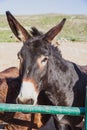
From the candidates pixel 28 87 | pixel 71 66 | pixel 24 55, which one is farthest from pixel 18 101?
pixel 71 66

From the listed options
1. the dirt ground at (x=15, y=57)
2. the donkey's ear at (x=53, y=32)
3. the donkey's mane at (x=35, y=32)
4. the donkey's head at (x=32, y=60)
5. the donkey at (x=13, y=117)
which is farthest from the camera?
the dirt ground at (x=15, y=57)

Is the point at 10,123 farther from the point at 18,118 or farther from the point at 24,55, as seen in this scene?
the point at 24,55

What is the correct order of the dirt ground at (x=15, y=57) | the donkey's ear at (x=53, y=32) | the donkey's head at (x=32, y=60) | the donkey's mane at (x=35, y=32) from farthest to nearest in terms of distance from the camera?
the dirt ground at (x=15, y=57) → the donkey's mane at (x=35, y=32) → the donkey's ear at (x=53, y=32) → the donkey's head at (x=32, y=60)

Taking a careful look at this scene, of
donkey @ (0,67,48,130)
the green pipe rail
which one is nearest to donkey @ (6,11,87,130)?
donkey @ (0,67,48,130)

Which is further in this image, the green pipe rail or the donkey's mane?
the donkey's mane

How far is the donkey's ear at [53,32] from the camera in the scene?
205 inches

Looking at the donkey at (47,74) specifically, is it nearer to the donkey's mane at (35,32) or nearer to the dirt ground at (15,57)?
the donkey's mane at (35,32)

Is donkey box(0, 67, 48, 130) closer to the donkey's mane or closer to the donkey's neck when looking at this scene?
the donkey's neck

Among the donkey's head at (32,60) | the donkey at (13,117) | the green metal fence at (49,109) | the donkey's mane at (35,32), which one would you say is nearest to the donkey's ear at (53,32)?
the donkey's head at (32,60)

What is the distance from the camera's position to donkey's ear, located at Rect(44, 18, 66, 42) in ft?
17.1

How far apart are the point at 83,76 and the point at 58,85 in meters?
0.62

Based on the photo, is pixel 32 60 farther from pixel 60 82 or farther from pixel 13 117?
pixel 13 117

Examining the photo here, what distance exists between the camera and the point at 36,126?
19.4ft

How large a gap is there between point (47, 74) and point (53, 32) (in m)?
0.66
